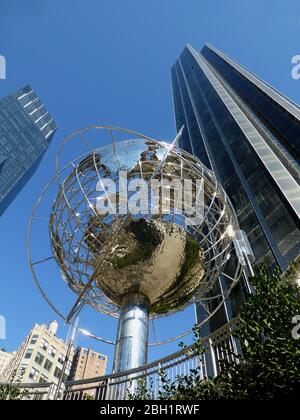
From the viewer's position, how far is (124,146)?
31.8ft

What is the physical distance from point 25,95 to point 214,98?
4616 inches

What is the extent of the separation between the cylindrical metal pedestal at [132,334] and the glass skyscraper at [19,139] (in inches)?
4506

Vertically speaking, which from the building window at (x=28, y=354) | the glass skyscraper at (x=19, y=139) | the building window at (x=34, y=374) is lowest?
the building window at (x=34, y=374)

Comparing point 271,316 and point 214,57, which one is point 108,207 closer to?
point 271,316

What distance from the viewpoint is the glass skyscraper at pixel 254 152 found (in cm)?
1862

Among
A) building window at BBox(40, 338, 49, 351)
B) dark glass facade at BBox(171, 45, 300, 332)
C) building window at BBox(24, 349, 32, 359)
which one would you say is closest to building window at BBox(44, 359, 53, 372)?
building window at BBox(40, 338, 49, 351)

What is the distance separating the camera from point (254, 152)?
25.6 metres

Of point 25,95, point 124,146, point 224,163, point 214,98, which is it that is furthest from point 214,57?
point 25,95

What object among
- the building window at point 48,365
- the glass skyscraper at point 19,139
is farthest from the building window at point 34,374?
the glass skyscraper at point 19,139

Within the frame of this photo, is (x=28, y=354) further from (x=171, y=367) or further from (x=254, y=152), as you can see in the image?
(x=171, y=367)

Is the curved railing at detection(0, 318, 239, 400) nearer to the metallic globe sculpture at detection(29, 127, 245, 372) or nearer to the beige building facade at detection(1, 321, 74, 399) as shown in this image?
the metallic globe sculpture at detection(29, 127, 245, 372)

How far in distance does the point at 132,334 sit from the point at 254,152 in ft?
70.9

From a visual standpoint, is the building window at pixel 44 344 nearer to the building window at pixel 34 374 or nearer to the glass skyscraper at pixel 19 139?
the building window at pixel 34 374
